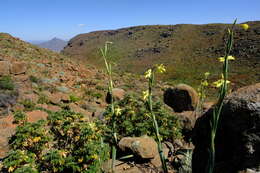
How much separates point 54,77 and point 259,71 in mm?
29855

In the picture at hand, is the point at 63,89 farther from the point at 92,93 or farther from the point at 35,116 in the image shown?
the point at 35,116

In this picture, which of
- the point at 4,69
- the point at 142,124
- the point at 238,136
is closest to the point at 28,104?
the point at 4,69

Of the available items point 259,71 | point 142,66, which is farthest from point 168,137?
point 142,66

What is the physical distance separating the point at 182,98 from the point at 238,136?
28.3 feet

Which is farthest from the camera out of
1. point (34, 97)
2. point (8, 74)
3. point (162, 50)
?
point (162, 50)

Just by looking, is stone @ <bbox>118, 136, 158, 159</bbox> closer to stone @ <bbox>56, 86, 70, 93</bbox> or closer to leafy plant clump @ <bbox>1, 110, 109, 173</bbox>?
leafy plant clump @ <bbox>1, 110, 109, 173</bbox>

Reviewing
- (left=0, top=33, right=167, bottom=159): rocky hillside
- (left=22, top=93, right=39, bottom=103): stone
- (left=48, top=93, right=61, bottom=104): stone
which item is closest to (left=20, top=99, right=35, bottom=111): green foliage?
(left=0, top=33, right=167, bottom=159): rocky hillside

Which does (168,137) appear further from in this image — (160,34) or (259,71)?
(160,34)

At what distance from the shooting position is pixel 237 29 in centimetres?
4809

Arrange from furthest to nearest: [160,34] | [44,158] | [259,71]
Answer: [160,34], [259,71], [44,158]

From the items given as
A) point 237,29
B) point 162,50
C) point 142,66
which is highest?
point 237,29

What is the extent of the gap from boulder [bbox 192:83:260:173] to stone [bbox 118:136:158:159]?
5.02 ft

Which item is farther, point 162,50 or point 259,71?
point 162,50

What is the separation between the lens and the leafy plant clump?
3.24 meters
